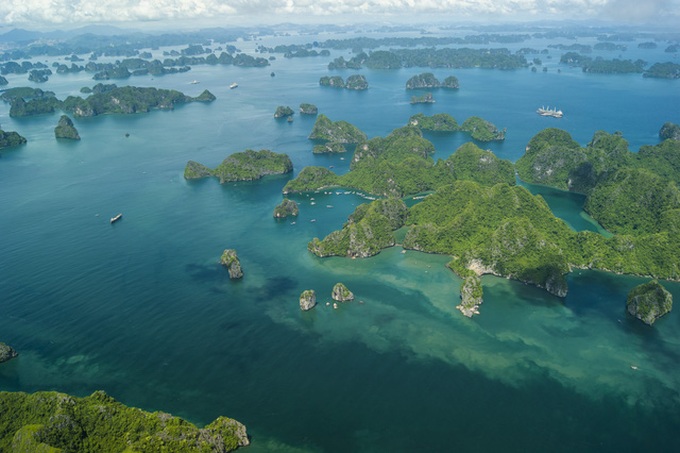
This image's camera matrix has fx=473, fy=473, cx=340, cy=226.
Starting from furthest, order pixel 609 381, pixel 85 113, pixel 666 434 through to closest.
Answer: pixel 85 113, pixel 609 381, pixel 666 434

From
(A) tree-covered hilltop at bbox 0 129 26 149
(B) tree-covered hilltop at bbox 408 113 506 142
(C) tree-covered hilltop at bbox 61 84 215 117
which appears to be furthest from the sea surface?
(C) tree-covered hilltop at bbox 61 84 215 117

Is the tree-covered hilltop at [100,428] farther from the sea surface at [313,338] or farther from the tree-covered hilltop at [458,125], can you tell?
the tree-covered hilltop at [458,125]

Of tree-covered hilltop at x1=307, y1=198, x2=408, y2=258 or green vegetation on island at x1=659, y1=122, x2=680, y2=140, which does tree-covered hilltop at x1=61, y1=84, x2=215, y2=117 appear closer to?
tree-covered hilltop at x1=307, y1=198, x2=408, y2=258

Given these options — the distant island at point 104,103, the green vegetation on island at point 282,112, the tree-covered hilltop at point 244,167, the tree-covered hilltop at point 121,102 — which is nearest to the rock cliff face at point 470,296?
the tree-covered hilltop at point 244,167

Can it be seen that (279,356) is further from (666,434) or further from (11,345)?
(666,434)

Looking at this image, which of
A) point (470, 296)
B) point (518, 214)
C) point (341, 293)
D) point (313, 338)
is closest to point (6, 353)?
point (313, 338)

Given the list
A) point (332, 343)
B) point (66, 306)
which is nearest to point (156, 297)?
point (66, 306)
